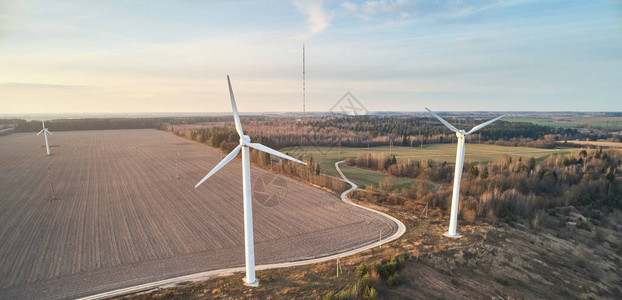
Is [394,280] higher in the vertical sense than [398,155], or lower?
higher

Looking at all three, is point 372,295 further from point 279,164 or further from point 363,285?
point 279,164

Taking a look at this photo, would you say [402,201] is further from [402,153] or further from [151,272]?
[402,153]

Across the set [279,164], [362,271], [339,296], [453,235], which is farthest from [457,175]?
[279,164]

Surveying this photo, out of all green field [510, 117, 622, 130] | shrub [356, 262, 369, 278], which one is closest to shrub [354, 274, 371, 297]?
shrub [356, 262, 369, 278]

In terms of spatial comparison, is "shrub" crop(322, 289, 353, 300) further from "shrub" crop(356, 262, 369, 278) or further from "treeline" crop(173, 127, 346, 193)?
"treeline" crop(173, 127, 346, 193)

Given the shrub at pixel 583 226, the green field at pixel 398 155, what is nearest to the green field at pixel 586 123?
the green field at pixel 398 155
